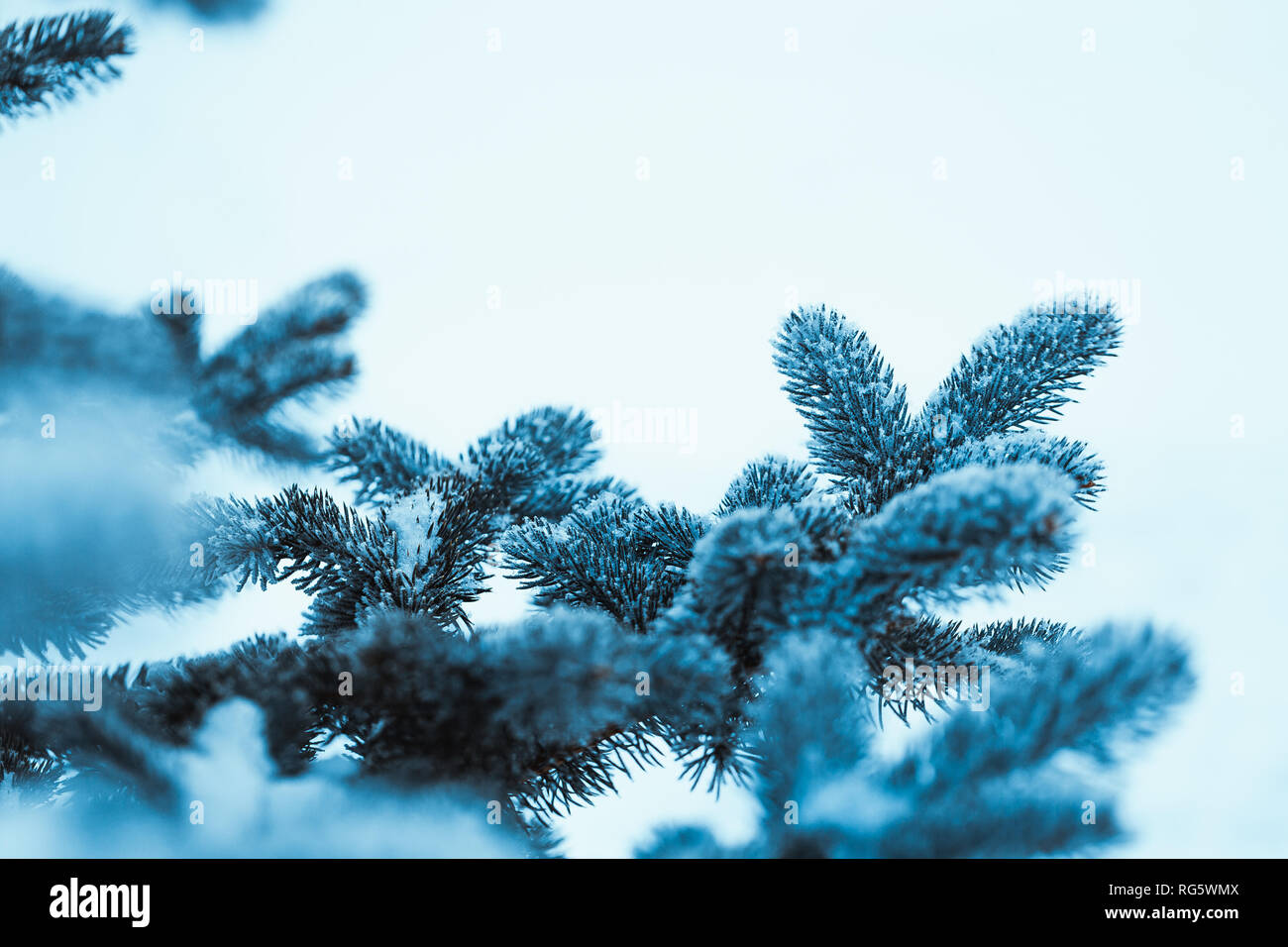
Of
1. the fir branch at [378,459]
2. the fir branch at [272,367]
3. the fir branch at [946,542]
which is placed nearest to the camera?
the fir branch at [946,542]

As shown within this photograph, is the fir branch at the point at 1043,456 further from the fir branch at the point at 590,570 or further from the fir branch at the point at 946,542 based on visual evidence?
the fir branch at the point at 590,570

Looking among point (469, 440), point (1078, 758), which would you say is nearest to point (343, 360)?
point (469, 440)

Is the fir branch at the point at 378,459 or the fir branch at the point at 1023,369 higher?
the fir branch at the point at 378,459

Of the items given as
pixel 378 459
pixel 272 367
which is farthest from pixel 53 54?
pixel 378 459

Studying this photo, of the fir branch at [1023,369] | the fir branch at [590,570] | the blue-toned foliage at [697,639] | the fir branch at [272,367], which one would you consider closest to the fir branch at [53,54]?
the fir branch at [272,367]

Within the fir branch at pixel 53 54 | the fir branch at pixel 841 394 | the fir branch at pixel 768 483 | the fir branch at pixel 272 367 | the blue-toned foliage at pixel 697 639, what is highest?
the fir branch at pixel 53 54

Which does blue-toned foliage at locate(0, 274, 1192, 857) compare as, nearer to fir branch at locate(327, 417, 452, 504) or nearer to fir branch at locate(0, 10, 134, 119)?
fir branch at locate(327, 417, 452, 504)

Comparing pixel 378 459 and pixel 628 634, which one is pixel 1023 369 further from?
pixel 378 459

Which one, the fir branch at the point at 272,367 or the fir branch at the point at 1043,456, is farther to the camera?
the fir branch at the point at 272,367

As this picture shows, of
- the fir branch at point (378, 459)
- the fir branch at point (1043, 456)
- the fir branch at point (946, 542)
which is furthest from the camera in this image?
the fir branch at point (378, 459)

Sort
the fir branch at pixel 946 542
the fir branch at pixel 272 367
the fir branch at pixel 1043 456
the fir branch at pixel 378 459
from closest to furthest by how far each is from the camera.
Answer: the fir branch at pixel 946 542, the fir branch at pixel 1043 456, the fir branch at pixel 378 459, the fir branch at pixel 272 367

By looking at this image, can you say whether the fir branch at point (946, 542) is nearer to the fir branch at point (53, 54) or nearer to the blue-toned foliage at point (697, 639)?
the blue-toned foliage at point (697, 639)

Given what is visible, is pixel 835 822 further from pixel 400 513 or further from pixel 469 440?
pixel 469 440

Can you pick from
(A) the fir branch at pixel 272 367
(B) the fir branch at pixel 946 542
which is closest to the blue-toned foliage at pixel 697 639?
(B) the fir branch at pixel 946 542
